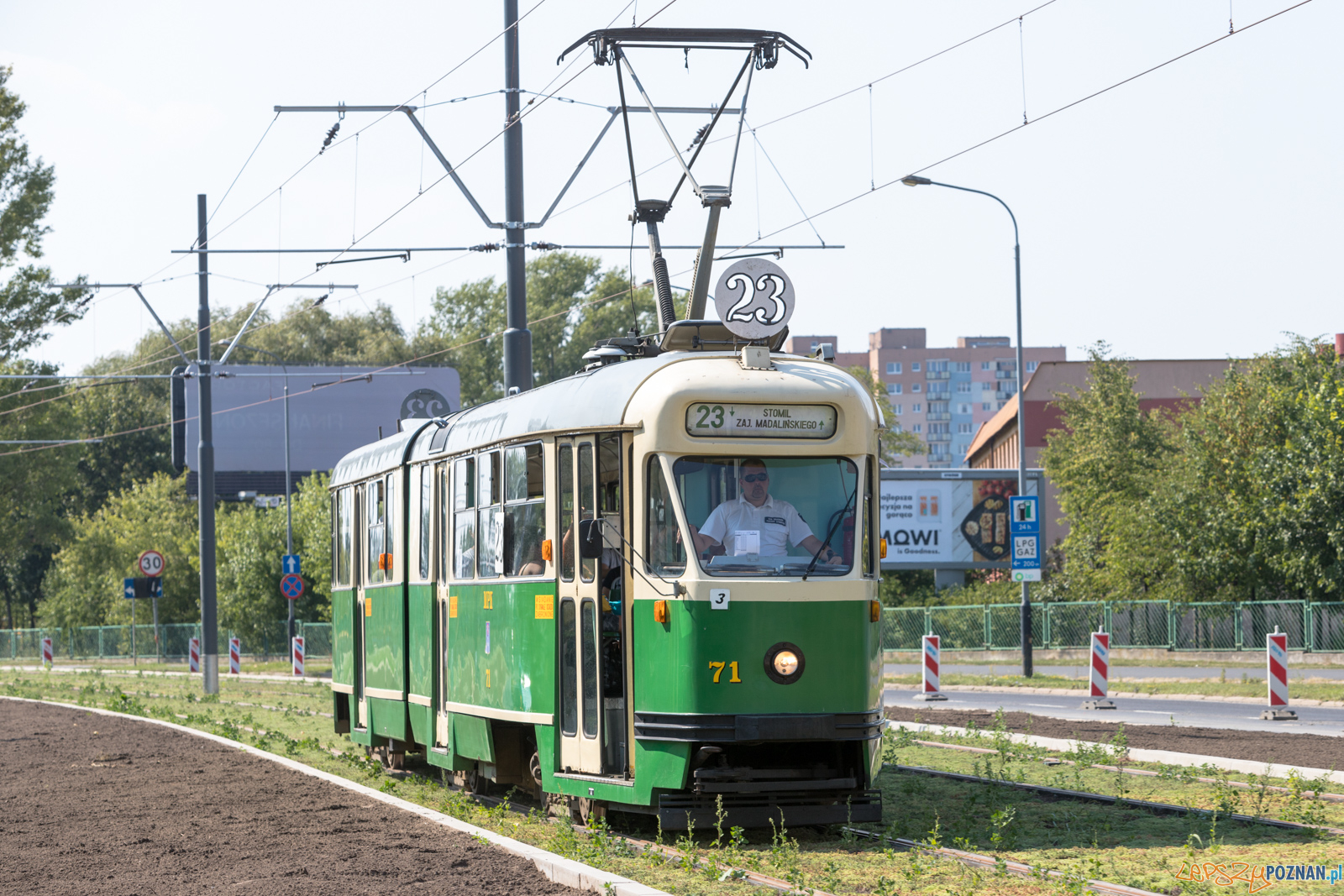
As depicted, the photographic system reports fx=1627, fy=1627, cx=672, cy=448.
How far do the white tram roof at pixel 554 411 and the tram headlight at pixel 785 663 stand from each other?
1.82m

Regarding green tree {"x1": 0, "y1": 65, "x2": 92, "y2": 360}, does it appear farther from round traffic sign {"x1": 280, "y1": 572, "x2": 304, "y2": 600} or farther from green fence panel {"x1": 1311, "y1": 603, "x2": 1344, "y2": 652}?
green fence panel {"x1": 1311, "y1": 603, "x2": 1344, "y2": 652}

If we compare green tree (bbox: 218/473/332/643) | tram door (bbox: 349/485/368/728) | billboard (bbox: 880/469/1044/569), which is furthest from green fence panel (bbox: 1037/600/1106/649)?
tram door (bbox: 349/485/368/728)

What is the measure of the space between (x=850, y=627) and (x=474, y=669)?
3564 mm

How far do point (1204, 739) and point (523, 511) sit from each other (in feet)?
30.0

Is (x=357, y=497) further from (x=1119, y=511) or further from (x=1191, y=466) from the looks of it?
(x=1119, y=511)

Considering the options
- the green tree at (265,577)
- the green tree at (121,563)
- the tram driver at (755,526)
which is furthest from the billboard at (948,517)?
the tram driver at (755,526)

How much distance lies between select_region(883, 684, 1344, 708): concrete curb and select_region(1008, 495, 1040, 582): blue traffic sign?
2.13 m

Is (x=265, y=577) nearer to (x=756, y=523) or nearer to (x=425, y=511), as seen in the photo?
(x=425, y=511)

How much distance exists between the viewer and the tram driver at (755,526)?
10062 mm

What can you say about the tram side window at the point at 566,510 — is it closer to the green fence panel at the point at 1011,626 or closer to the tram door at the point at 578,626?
the tram door at the point at 578,626

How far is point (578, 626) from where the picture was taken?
10695mm

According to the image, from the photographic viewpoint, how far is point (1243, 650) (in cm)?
3538

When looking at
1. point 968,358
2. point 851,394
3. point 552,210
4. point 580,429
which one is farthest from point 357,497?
point 968,358

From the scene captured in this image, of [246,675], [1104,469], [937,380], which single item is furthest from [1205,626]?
[937,380]
